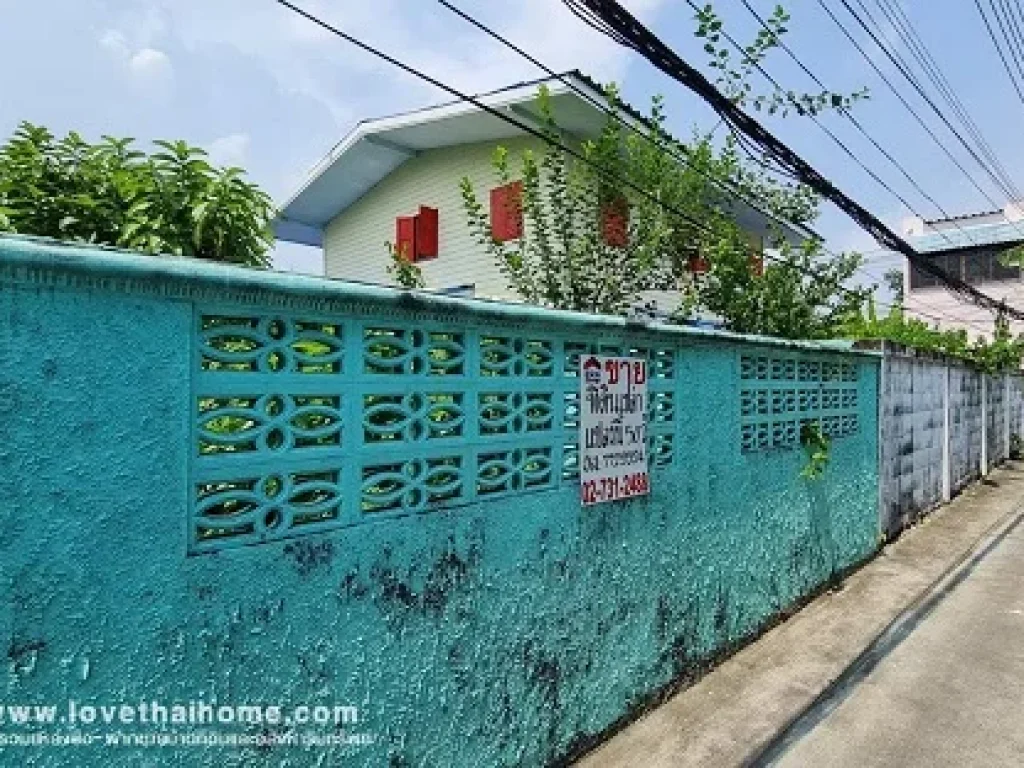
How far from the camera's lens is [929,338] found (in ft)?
41.9

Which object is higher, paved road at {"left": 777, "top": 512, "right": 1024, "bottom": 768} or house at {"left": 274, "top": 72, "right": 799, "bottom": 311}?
house at {"left": 274, "top": 72, "right": 799, "bottom": 311}

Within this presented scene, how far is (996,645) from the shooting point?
5.08 m

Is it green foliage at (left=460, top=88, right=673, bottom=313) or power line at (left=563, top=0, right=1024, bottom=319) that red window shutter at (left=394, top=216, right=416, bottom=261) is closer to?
green foliage at (left=460, top=88, right=673, bottom=313)

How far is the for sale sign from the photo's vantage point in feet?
10.7

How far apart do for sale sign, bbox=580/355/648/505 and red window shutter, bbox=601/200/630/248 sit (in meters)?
3.75

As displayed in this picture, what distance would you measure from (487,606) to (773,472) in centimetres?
321

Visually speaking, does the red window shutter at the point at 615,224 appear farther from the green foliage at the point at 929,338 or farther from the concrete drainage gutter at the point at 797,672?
the concrete drainage gutter at the point at 797,672

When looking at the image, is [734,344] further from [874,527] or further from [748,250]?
[874,527]

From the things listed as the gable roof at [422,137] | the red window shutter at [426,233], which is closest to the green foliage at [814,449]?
the gable roof at [422,137]

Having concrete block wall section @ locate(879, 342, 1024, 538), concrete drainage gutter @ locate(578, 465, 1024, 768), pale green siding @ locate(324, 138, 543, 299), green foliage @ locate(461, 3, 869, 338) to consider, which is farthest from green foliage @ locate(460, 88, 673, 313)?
concrete drainage gutter @ locate(578, 465, 1024, 768)

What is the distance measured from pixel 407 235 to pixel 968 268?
27.1 metres

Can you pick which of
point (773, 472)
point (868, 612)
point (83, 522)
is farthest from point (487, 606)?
point (868, 612)

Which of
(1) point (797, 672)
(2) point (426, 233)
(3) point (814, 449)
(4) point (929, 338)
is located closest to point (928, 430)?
(4) point (929, 338)

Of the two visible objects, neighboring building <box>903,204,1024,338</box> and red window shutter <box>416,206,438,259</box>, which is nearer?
red window shutter <box>416,206,438,259</box>
